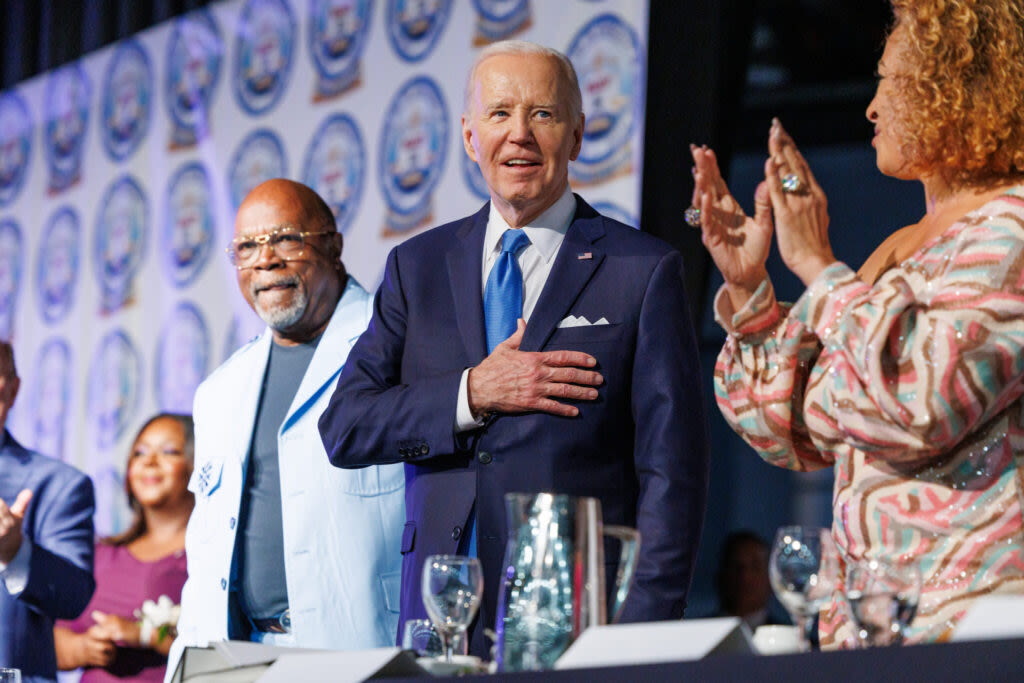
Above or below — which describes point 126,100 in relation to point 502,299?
above

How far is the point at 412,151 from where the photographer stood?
13.3 feet

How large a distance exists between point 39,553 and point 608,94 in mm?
2059

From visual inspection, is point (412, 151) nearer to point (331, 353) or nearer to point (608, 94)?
point (608, 94)

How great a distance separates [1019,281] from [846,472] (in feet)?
1.13

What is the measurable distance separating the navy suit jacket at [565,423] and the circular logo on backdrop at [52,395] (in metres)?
3.09

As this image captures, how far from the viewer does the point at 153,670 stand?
14.2 ft

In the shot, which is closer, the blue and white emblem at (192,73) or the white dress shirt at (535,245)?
the white dress shirt at (535,245)

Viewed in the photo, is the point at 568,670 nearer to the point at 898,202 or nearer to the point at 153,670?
the point at 153,670

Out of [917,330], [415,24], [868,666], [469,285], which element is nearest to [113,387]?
[415,24]

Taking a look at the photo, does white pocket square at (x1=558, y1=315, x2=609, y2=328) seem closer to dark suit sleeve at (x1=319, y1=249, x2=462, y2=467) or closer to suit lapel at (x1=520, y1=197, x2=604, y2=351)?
suit lapel at (x1=520, y1=197, x2=604, y2=351)

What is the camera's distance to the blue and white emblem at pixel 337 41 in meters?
4.30

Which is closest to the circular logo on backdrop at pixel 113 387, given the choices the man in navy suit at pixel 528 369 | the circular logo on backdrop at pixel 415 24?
the circular logo on backdrop at pixel 415 24

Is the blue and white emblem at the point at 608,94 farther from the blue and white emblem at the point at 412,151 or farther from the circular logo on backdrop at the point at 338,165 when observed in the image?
the circular logo on backdrop at the point at 338,165

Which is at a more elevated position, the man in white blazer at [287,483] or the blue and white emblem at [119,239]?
the blue and white emblem at [119,239]
